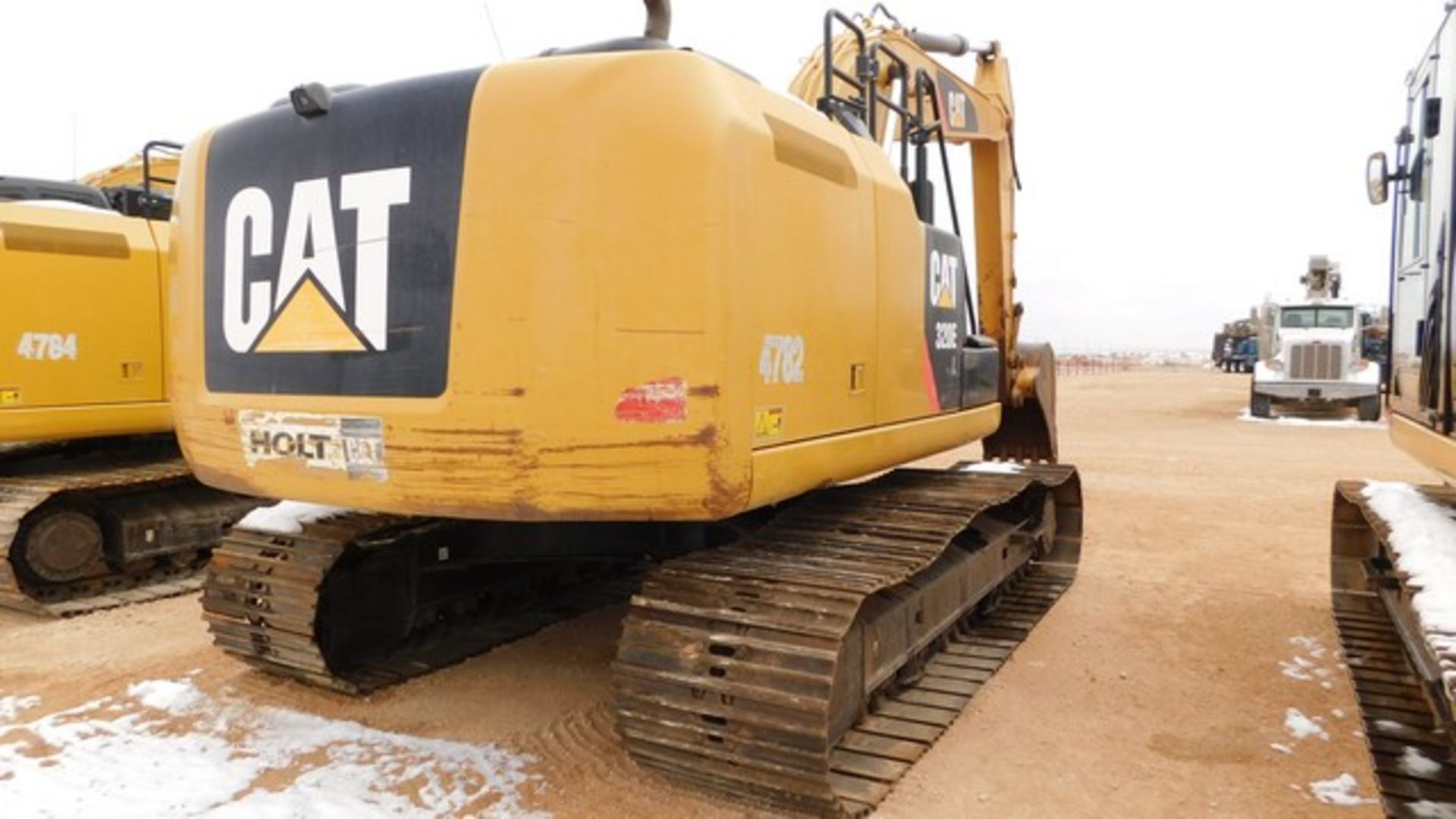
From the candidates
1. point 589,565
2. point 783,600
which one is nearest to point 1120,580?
point 589,565

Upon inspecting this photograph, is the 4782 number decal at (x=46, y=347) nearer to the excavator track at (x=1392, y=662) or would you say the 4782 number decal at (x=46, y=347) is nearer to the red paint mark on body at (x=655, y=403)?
the red paint mark on body at (x=655, y=403)

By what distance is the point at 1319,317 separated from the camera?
873 inches

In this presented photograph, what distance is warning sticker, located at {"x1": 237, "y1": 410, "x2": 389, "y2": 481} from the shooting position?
11.4ft

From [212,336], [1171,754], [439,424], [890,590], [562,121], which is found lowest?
[1171,754]

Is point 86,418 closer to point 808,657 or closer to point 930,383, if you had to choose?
point 930,383

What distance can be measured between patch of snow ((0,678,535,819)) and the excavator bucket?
196 inches

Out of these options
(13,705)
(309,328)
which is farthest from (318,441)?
(13,705)

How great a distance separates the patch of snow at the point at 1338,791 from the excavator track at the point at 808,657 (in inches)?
50.9

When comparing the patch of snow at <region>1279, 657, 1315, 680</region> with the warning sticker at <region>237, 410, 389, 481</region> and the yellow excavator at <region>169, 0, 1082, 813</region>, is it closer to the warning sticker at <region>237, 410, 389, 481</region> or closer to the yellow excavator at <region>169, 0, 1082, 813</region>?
the yellow excavator at <region>169, 0, 1082, 813</region>

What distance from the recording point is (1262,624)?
573 centimetres

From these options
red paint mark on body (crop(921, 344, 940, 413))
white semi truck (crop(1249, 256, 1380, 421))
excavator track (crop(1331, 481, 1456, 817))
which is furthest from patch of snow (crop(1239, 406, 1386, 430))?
red paint mark on body (crop(921, 344, 940, 413))

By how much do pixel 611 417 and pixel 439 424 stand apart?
58cm

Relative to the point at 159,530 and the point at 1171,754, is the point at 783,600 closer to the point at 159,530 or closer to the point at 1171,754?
the point at 1171,754

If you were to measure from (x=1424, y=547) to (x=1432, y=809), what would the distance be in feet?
3.42
